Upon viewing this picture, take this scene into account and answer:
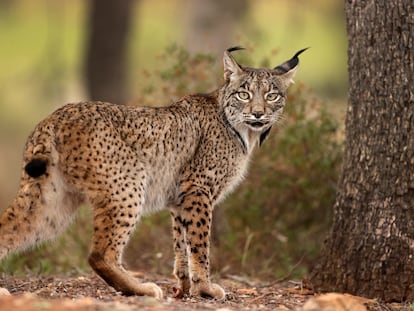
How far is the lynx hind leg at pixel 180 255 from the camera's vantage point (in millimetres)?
7309

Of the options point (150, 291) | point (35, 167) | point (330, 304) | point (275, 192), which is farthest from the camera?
point (275, 192)

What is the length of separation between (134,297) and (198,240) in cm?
84

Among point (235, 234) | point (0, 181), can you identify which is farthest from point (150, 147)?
point (0, 181)

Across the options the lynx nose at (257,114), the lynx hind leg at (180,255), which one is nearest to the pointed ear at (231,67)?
the lynx nose at (257,114)

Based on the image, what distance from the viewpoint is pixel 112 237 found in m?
6.59

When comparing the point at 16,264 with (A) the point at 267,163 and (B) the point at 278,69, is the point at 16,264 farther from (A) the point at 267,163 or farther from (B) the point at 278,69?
(B) the point at 278,69

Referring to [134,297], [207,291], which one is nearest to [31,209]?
[134,297]

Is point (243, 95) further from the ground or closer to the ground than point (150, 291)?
further from the ground

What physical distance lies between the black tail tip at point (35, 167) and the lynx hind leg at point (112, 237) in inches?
16.7

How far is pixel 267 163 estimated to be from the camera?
924 centimetres

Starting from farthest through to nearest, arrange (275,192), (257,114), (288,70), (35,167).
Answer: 1. (275,192)
2. (288,70)
3. (257,114)
4. (35,167)

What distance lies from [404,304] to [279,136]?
272cm

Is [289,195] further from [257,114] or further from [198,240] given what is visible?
[198,240]

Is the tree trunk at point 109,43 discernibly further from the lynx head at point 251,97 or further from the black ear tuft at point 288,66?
the lynx head at point 251,97
